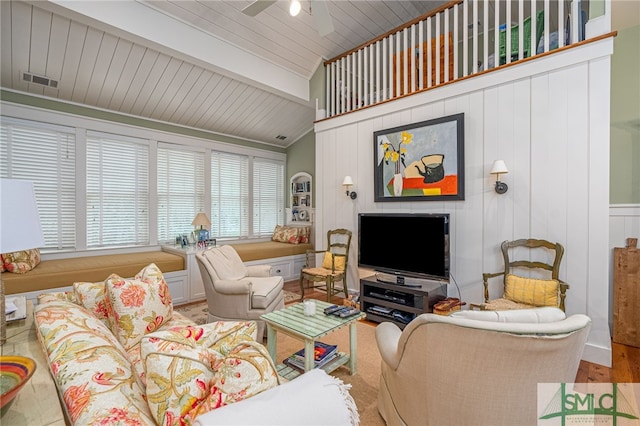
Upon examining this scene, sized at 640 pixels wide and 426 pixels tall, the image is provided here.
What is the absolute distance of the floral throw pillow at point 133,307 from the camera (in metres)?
1.82

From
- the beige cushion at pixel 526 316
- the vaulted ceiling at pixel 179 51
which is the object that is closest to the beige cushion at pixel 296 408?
the beige cushion at pixel 526 316

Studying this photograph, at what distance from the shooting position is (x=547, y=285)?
8.15 ft

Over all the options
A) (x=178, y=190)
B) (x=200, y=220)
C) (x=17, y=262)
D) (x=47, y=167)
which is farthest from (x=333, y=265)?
(x=47, y=167)

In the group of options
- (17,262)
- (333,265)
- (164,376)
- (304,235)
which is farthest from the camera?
(304,235)

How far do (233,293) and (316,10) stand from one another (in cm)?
260

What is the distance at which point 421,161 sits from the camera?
3.46 metres

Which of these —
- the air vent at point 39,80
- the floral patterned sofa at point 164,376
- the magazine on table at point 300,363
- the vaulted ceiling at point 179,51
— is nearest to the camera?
the floral patterned sofa at point 164,376

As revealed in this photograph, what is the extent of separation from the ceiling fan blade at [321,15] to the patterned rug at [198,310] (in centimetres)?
331

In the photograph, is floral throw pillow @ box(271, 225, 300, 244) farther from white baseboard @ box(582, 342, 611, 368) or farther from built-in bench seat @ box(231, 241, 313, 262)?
white baseboard @ box(582, 342, 611, 368)

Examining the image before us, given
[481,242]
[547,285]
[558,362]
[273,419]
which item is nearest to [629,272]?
[547,285]

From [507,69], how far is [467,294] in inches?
91.2

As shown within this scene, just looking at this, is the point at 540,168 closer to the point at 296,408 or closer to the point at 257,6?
the point at 257,6

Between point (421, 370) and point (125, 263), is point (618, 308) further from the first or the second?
point (125, 263)

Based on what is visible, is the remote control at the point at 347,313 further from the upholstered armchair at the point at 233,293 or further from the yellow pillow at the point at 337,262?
the yellow pillow at the point at 337,262
